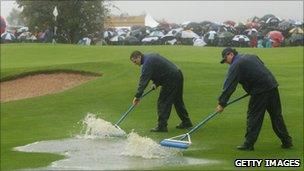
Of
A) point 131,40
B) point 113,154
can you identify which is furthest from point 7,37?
point 113,154

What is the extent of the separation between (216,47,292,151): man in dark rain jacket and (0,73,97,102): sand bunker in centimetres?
1539

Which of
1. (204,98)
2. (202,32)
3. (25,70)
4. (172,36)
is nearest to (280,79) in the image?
(204,98)

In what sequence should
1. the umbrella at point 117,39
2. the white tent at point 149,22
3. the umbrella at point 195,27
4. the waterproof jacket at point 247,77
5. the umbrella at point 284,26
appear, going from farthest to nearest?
the white tent at point 149,22, the umbrella at point 195,27, the umbrella at point 117,39, the umbrella at point 284,26, the waterproof jacket at point 247,77

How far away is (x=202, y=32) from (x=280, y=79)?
5124cm

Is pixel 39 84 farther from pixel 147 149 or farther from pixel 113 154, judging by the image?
pixel 147 149

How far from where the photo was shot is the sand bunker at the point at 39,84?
28109 millimetres

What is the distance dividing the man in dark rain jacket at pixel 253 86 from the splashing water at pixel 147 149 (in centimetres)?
156

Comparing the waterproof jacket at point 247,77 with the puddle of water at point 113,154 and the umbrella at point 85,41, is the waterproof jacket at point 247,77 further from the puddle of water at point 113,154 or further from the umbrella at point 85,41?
the umbrella at point 85,41

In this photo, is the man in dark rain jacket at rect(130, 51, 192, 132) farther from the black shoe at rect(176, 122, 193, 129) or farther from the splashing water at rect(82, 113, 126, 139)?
the splashing water at rect(82, 113, 126, 139)

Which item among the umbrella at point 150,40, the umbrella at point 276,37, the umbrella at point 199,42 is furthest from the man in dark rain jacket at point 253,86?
the umbrella at point 150,40

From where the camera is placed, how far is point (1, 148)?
1669 centimetres

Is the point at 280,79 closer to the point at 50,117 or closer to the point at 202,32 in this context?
the point at 50,117

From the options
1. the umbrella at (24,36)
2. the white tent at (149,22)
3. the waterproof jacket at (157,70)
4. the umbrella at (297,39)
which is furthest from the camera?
the white tent at (149,22)

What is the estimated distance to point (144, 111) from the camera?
70.6 feet
